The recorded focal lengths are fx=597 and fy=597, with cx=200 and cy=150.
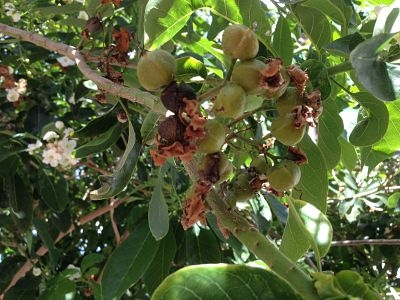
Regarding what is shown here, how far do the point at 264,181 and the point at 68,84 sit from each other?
1.73m

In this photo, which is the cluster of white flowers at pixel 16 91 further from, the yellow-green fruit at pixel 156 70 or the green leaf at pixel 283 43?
the yellow-green fruit at pixel 156 70

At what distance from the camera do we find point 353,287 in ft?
1.53

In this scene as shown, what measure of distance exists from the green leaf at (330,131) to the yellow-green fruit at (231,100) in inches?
17.6

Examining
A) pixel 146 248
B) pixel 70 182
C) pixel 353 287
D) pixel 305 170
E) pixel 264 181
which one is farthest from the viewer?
pixel 70 182

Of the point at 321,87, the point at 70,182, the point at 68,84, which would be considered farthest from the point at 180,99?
the point at 70,182

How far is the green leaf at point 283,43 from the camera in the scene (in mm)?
1070

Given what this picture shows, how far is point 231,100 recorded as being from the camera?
2.34ft

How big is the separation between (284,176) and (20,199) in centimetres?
139

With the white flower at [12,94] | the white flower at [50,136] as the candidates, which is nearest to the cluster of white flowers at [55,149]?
the white flower at [50,136]

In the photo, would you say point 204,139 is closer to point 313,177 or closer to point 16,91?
point 313,177

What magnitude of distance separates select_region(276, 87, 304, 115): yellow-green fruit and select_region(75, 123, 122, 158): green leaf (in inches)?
21.3

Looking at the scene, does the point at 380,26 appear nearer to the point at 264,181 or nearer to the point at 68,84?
the point at 264,181

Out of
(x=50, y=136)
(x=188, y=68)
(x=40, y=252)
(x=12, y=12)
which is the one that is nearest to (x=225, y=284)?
(x=188, y=68)

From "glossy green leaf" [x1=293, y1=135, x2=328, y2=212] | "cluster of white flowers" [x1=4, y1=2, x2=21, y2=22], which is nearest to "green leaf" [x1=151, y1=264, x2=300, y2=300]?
"glossy green leaf" [x1=293, y1=135, x2=328, y2=212]
